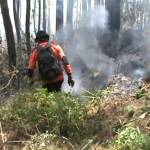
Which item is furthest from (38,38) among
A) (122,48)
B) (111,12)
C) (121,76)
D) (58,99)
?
(111,12)

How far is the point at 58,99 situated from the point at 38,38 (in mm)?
2250

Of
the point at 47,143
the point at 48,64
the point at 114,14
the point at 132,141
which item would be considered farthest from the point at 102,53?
the point at 132,141

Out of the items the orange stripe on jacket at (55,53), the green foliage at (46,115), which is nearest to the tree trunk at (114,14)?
the orange stripe on jacket at (55,53)

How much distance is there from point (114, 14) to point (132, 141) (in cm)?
2054

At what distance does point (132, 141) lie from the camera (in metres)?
5.29

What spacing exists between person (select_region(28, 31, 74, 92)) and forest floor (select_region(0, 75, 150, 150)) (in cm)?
143

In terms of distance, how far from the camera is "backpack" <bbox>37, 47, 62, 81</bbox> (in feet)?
27.5

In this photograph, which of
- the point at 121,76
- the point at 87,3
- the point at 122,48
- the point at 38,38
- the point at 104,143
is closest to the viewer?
the point at 104,143

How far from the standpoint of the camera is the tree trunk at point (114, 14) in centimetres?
2478

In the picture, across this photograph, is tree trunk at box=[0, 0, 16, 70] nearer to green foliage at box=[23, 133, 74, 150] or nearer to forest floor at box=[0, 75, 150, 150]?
forest floor at box=[0, 75, 150, 150]

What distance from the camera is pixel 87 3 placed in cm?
4294

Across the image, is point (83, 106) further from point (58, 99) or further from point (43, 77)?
point (43, 77)

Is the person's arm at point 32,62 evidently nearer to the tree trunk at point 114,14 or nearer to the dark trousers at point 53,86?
the dark trousers at point 53,86

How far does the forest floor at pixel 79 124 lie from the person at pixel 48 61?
143 centimetres
